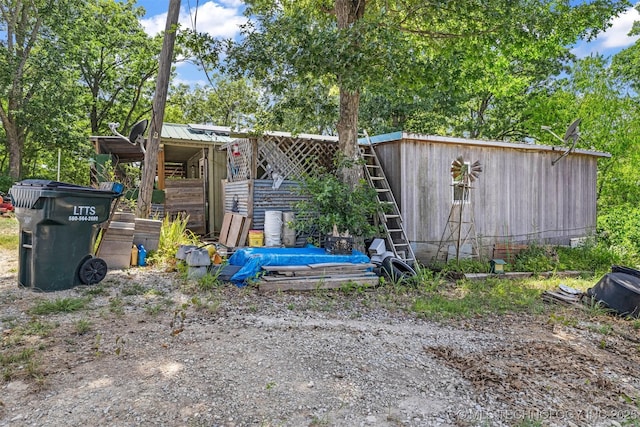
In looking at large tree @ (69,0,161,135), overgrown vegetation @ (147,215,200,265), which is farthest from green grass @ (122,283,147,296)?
large tree @ (69,0,161,135)

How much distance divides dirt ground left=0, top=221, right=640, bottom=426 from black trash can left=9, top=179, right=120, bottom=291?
233 millimetres

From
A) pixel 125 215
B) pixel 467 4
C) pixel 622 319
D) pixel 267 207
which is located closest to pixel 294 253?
pixel 267 207

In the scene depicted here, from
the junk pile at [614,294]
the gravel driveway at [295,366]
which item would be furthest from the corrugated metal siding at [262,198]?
the junk pile at [614,294]

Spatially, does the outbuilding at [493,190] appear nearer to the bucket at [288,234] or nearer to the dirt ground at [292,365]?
the bucket at [288,234]

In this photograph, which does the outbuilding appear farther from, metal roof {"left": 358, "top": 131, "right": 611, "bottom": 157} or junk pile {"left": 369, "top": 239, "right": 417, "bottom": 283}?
junk pile {"left": 369, "top": 239, "right": 417, "bottom": 283}

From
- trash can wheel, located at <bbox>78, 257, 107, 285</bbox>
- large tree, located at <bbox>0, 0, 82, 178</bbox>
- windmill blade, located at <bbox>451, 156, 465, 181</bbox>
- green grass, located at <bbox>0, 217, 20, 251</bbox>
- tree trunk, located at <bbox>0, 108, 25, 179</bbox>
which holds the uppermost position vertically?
large tree, located at <bbox>0, 0, 82, 178</bbox>

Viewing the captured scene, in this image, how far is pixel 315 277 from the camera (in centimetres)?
608

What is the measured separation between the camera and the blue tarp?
593 centimetres

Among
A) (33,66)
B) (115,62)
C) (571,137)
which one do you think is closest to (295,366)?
(571,137)

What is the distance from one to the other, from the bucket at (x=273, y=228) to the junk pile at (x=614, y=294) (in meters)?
4.55

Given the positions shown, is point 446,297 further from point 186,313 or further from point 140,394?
point 140,394

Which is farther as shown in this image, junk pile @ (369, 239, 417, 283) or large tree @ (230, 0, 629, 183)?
junk pile @ (369, 239, 417, 283)

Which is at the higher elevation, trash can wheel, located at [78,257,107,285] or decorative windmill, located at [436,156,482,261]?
decorative windmill, located at [436,156,482,261]

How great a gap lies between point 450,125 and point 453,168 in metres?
10.4
